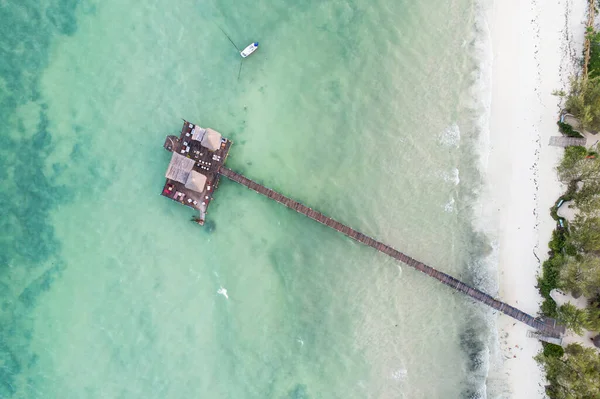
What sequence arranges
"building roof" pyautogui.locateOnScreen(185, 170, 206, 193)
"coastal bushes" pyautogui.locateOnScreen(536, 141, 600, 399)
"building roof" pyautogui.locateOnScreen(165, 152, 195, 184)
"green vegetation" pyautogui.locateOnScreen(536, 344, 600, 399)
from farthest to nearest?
1. "building roof" pyautogui.locateOnScreen(165, 152, 195, 184)
2. "building roof" pyautogui.locateOnScreen(185, 170, 206, 193)
3. "coastal bushes" pyautogui.locateOnScreen(536, 141, 600, 399)
4. "green vegetation" pyautogui.locateOnScreen(536, 344, 600, 399)

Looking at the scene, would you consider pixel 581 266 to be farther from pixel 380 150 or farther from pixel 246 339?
pixel 246 339

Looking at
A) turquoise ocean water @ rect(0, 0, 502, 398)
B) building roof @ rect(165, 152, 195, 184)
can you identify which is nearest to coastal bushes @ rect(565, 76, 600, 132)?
turquoise ocean water @ rect(0, 0, 502, 398)

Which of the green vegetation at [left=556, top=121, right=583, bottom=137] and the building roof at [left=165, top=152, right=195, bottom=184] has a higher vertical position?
the green vegetation at [left=556, top=121, right=583, bottom=137]

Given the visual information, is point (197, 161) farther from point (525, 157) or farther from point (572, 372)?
point (572, 372)

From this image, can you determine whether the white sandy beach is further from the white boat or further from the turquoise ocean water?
the white boat

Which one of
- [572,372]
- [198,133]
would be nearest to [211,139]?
[198,133]
